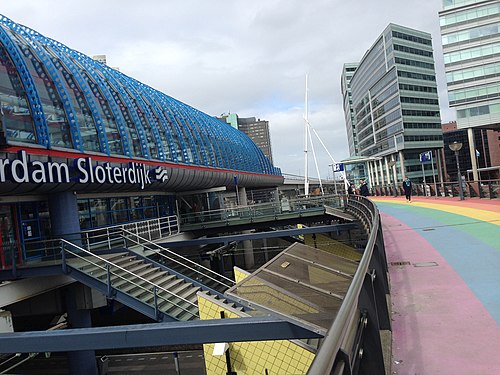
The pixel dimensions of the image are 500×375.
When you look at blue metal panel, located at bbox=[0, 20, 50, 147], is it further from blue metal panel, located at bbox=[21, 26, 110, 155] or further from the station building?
blue metal panel, located at bbox=[21, 26, 110, 155]

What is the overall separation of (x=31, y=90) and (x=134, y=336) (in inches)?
532

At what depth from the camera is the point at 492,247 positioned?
7.88 m

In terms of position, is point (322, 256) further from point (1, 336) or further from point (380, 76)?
point (380, 76)

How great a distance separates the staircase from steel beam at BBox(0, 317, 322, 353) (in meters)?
8.29

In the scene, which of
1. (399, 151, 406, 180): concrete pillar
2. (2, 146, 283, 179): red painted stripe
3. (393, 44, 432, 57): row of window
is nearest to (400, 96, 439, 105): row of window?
(393, 44, 432, 57): row of window

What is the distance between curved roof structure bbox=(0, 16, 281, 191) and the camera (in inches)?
582

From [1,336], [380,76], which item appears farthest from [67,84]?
[380,76]

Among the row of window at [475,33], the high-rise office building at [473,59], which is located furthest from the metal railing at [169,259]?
Answer: the row of window at [475,33]

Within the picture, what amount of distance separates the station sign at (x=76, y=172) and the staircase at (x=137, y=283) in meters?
2.69

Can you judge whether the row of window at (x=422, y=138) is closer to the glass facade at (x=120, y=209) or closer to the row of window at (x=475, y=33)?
the row of window at (x=475, y=33)

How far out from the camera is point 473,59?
2206 inches

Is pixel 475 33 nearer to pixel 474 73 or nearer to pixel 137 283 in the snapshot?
pixel 474 73

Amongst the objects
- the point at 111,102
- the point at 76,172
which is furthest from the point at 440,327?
the point at 111,102

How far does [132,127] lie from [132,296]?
11.5 meters
